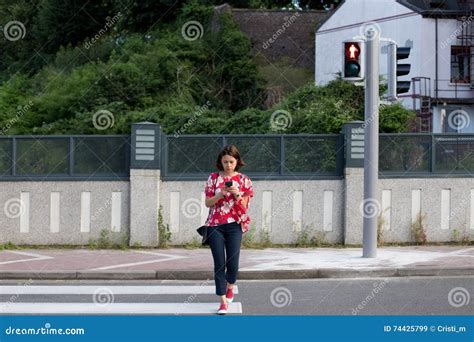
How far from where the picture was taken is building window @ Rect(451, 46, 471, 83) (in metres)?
45.0

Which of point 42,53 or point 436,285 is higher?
point 42,53

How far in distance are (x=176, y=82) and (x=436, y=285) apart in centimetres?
3045

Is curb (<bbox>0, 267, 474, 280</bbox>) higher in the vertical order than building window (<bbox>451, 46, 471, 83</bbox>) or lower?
lower

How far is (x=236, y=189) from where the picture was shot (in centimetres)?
1097

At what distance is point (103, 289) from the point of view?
535 inches

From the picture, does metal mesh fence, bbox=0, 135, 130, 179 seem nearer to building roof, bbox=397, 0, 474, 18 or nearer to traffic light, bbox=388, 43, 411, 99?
traffic light, bbox=388, 43, 411, 99

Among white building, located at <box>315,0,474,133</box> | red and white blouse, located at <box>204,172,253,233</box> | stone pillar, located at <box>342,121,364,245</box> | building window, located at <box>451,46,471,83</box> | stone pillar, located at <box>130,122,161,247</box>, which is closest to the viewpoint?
red and white blouse, located at <box>204,172,253,233</box>

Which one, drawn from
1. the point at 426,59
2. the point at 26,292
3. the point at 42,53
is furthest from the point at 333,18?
the point at 26,292

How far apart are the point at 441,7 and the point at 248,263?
3198 cm

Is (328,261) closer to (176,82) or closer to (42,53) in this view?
(176,82)

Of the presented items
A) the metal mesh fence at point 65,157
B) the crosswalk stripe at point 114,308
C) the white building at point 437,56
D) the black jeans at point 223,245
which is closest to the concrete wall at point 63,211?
the metal mesh fence at point 65,157

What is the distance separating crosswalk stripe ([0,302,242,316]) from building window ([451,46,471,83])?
35.0 meters

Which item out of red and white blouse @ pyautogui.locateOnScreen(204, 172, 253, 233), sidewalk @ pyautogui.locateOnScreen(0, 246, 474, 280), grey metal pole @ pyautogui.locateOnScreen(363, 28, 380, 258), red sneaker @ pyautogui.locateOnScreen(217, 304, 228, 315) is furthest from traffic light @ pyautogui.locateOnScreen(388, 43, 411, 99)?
red sneaker @ pyautogui.locateOnScreen(217, 304, 228, 315)

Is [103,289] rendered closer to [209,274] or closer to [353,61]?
[209,274]
